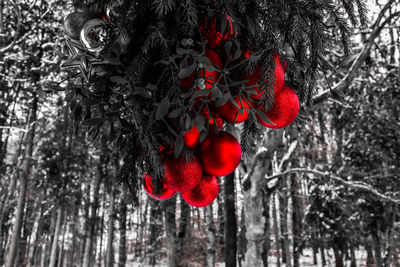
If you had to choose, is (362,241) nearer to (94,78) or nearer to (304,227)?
(304,227)

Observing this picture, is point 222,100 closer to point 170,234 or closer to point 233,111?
point 233,111

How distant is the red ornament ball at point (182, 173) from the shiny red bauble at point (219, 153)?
0.03m

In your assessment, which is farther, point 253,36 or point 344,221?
point 344,221

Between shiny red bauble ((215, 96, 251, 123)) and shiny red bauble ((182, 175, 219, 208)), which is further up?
shiny red bauble ((215, 96, 251, 123))

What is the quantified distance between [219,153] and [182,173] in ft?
0.36

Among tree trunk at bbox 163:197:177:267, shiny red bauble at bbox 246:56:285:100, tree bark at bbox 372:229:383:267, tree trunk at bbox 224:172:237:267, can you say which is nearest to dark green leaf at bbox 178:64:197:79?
shiny red bauble at bbox 246:56:285:100

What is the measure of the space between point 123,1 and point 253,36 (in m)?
0.37

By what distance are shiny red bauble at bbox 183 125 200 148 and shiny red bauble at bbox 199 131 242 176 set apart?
28mm

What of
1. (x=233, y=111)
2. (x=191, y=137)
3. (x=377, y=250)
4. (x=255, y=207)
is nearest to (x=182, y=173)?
(x=191, y=137)

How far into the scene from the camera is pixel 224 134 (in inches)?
32.9

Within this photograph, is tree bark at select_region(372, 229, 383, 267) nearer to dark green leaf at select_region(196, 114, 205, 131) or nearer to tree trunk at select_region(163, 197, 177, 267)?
tree trunk at select_region(163, 197, 177, 267)

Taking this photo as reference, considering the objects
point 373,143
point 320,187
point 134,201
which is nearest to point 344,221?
point 320,187

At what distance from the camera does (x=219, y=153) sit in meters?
0.80

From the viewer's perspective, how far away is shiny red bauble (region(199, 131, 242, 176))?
806 mm
